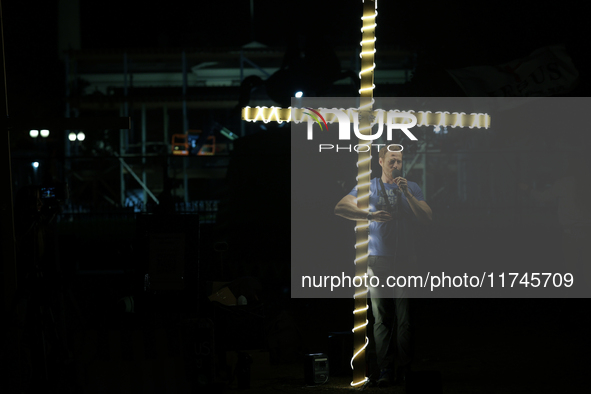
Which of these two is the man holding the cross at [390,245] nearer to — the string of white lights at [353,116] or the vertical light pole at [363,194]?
the vertical light pole at [363,194]

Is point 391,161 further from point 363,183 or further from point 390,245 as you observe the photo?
point 390,245

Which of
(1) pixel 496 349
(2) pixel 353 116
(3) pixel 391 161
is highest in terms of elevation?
(2) pixel 353 116

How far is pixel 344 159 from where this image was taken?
35.1 ft

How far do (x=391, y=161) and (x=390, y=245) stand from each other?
0.69 m

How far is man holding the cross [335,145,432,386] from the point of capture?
15.6ft

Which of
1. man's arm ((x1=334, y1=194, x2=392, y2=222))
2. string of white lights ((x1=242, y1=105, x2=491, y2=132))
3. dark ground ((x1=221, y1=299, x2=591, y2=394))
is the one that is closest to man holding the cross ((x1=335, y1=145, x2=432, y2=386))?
man's arm ((x1=334, y1=194, x2=392, y2=222))

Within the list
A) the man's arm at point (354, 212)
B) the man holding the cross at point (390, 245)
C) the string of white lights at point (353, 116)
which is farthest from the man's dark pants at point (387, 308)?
the string of white lights at point (353, 116)

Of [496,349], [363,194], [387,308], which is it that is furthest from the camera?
[496,349]

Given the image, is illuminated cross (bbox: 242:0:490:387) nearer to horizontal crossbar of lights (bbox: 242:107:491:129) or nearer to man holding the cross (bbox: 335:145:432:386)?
man holding the cross (bbox: 335:145:432:386)

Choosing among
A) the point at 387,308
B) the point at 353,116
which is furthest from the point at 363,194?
the point at 387,308

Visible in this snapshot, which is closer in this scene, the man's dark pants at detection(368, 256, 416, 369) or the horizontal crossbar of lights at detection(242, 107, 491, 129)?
the man's dark pants at detection(368, 256, 416, 369)

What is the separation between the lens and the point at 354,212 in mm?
4746

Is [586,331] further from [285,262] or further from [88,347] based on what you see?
[88,347]

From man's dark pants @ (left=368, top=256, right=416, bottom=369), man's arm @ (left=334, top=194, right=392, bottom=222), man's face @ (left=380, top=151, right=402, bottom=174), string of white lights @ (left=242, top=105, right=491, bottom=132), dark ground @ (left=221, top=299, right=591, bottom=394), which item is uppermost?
→ string of white lights @ (left=242, top=105, right=491, bottom=132)
